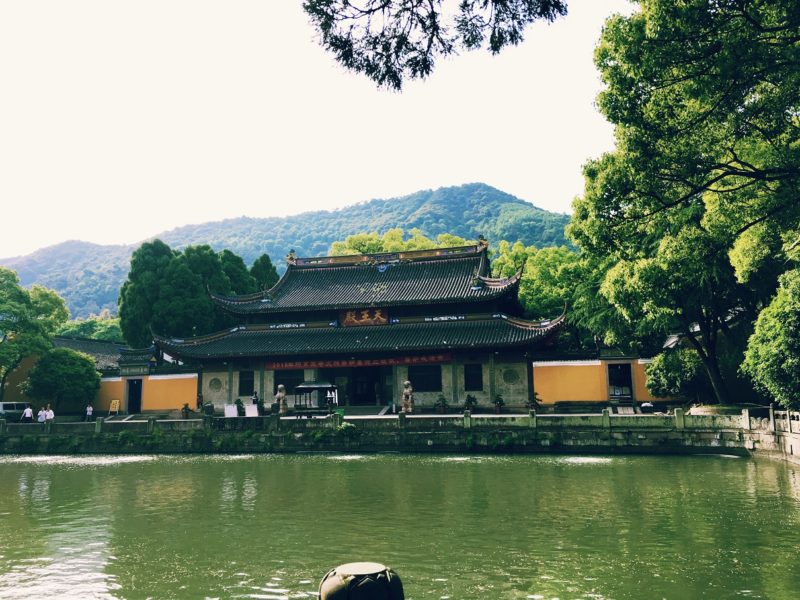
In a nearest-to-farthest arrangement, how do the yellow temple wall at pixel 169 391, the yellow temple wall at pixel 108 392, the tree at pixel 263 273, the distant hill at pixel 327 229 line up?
the yellow temple wall at pixel 169 391, the yellow temple wall at pixel 108 392, the tree at pixel 263 273, the distant hill at pixel 327 229

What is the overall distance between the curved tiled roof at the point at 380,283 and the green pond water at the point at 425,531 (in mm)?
14618

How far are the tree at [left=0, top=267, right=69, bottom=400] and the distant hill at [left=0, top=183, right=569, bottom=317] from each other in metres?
84.9

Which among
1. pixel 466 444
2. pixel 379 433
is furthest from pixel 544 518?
pixel 379 433

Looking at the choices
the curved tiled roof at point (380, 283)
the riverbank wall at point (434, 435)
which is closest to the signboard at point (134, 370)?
the curved tiled roof at point (380, 283)

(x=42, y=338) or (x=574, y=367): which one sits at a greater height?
(x=42, y=338)

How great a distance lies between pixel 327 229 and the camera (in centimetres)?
18150

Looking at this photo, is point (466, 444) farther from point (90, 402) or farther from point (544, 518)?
point (90, 402)

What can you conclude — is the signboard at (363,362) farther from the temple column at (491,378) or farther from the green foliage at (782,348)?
the green foliage at (782,348)

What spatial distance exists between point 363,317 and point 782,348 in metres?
20.2

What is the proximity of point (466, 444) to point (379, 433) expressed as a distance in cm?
328

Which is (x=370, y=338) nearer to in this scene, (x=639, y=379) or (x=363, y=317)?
(x=363, y=317)

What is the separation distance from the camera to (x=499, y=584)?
7.57 meters

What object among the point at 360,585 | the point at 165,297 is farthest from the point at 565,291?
the point at 360,585

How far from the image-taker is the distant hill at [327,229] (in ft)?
465
